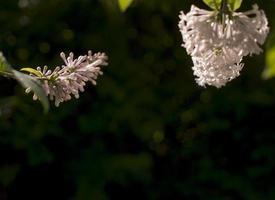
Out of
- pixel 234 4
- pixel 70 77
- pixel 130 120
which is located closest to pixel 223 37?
A: pixel 234 4

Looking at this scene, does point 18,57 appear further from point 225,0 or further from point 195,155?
point 225,0

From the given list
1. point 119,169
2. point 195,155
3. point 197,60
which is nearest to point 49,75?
point 197,60

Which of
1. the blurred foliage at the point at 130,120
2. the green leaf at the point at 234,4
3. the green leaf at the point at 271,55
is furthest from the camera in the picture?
the blurred foliage at the point at 130,120

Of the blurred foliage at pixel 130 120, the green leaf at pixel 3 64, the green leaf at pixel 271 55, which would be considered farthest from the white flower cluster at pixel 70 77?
the blurred foliage at pixel 130 120

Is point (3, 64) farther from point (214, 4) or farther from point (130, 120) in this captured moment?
point (130, 120)

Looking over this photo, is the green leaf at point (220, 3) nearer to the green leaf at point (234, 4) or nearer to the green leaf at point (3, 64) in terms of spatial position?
the green leaf at point (234, 4)

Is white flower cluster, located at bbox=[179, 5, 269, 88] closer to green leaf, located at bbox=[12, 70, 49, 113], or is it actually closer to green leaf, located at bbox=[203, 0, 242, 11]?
green leaf, located at bbox=[203, 0, 242, 11]
